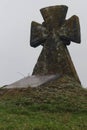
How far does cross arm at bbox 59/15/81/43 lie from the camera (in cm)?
1647

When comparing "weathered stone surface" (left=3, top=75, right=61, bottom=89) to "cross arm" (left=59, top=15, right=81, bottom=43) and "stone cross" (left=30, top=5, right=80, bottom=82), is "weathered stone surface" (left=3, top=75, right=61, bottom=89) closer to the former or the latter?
"stone cross" (left=30, top=5, right=80, bottom=82)

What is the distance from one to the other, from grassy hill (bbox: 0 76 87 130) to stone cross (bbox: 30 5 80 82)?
90 centimetres

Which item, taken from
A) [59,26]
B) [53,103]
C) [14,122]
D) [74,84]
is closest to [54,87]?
[74,84]

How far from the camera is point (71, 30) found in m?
16.5

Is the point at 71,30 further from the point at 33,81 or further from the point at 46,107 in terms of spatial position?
the point at 46,107

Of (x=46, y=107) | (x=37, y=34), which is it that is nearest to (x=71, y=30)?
(x=37, y=34)

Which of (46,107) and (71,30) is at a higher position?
(71,30)

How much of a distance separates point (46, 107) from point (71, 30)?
5347mm

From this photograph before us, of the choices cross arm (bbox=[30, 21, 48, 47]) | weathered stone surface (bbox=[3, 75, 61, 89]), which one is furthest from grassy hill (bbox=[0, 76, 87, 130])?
cross arm (bbox=[30, 21, 48, 47])

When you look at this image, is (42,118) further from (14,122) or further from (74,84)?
(74,84)

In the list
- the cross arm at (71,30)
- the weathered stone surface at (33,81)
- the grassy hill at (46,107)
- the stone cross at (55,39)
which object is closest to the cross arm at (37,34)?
the stone cross at (55,39)

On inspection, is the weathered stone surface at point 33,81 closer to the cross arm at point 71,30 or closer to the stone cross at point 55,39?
the stone cross at point 55,39

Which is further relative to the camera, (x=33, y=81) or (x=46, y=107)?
(x=33, y=81)

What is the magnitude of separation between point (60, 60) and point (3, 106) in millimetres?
4814
